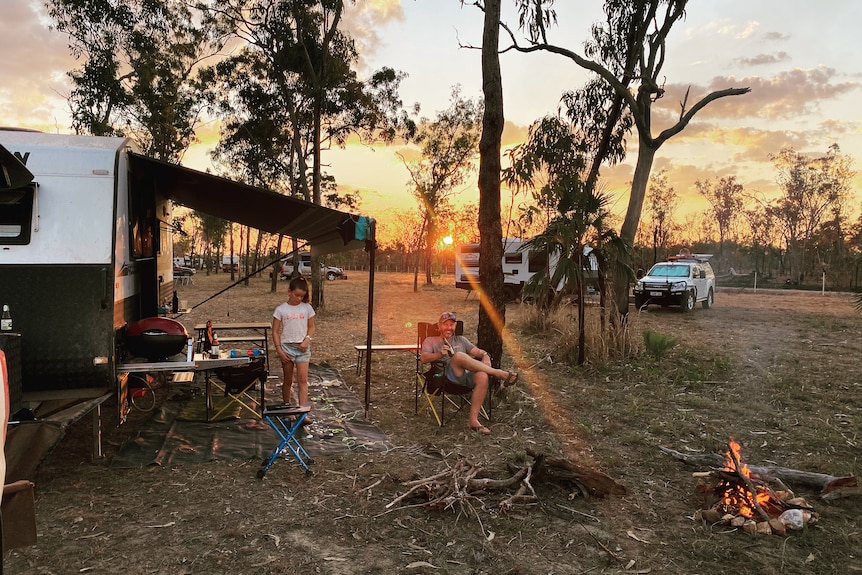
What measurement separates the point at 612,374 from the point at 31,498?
7228 mm

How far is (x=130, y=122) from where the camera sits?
1820 cm

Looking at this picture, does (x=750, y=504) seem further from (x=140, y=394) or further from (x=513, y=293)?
(x=513, y=293)

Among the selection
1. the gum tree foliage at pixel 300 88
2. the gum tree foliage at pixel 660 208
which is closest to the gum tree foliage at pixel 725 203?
the gum tree foliage at pixel 660 208

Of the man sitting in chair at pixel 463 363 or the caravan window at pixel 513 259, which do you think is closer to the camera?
the man sitting in chair at pixel 463 363

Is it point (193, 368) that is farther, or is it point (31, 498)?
point (193, 368)

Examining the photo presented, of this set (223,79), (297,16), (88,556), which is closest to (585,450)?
(88,556)

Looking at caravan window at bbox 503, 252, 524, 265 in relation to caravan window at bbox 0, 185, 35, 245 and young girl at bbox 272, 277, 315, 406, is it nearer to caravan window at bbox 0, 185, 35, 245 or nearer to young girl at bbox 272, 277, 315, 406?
young girl at bbox 272, 277, 315, 406

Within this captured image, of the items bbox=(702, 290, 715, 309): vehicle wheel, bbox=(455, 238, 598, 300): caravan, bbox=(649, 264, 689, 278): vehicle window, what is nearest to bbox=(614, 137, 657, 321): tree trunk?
bbox=(649, 264, 689, 278): vehicle window

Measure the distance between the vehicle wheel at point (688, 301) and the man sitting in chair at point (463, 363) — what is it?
1293cm

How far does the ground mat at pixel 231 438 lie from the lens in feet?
15.1

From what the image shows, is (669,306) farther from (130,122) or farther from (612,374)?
(130,122)

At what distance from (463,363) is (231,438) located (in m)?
2.30

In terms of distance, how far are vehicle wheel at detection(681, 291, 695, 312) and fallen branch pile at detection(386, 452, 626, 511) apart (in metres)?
14.2

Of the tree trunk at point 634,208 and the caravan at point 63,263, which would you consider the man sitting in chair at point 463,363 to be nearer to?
the caravan at point 63,263
